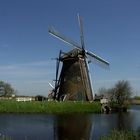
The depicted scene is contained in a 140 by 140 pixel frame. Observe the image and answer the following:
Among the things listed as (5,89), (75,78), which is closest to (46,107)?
(75,78)

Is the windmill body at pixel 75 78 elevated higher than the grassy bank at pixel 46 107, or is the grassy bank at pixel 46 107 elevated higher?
the windmill body at pixel 75 78

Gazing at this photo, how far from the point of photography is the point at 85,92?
5581 centimetres

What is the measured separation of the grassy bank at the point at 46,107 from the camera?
50125 mm

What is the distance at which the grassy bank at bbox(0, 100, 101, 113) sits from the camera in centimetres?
5012

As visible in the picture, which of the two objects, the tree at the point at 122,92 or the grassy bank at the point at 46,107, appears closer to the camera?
the grassy bank at the point at 46,107

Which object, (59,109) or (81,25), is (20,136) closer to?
(59,109)

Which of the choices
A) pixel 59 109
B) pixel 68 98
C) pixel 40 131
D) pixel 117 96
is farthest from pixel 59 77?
pixel 40 131

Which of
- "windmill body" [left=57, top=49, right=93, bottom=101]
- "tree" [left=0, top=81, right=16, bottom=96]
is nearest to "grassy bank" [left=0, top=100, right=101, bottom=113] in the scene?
"windmill body" [left=57, top=49, right=93, bottom=101]

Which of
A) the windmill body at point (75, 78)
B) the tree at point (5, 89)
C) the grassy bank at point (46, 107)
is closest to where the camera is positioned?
the grassy bank at point (46, 107)

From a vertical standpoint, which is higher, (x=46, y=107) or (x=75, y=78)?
(x=75, y=78)

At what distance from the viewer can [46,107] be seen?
5178 cm

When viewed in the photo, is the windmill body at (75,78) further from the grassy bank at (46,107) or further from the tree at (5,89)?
the tree at (5,89)

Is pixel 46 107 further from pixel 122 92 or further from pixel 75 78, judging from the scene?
pixel 122 92

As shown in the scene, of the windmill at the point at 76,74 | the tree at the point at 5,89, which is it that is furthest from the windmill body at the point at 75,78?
the tree at the point at 5,89
